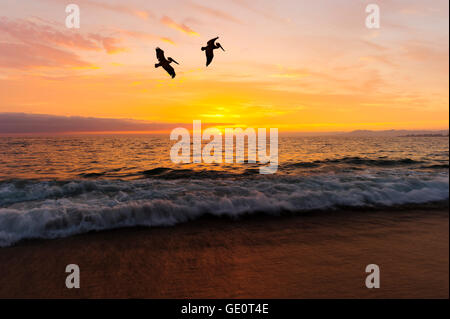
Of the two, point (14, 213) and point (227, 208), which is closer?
point (14, 213)

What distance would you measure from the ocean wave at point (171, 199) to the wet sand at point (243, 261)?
30.6 inches

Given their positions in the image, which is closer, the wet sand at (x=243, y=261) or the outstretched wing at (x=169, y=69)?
the wet sand at (x=243, y=261)

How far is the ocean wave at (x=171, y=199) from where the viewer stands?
23.1 feet

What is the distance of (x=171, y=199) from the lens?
9109mm

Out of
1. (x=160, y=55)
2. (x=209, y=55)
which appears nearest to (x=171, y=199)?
(x=160, y=55)

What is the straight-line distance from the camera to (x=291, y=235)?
631cm

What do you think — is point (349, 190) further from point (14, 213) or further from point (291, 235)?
point (14, 213)

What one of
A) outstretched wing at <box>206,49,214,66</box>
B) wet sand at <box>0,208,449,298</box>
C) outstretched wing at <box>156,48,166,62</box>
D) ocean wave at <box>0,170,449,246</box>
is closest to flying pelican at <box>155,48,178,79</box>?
outstretched wing at <box>156,48,166,62</box>

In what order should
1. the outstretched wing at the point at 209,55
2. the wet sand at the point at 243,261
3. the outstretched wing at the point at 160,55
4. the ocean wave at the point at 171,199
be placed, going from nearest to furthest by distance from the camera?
the wet sand at the point at 243,261
the outstretched wing at the point at 160,55
the outstretched wing at the point at 209,55
the ocean wave at the point at 171,199

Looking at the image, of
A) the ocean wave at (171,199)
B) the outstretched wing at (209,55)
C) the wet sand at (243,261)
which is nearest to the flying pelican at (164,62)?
the outstretched wing at (209,55)

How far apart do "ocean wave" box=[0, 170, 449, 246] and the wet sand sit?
0.78m

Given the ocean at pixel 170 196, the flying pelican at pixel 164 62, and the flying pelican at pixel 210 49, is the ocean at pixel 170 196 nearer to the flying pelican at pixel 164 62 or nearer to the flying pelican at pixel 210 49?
the flying pelican at pixel 164 62
